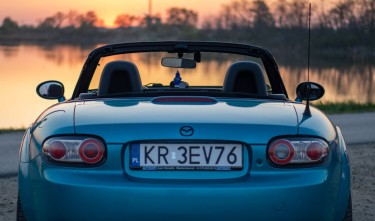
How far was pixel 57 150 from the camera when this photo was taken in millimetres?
3094

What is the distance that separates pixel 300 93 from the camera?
4.71 m

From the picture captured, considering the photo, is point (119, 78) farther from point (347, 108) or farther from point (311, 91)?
point (347, 108)

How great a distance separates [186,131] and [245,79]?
117 centimetres

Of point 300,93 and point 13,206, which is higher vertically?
point 300,93

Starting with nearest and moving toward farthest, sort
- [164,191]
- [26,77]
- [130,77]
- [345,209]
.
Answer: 1. [164,191]
2. [345,209]
3. [130,77]
4. [26,77]

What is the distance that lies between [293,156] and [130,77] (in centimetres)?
132

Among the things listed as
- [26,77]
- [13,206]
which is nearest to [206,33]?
[26,77]

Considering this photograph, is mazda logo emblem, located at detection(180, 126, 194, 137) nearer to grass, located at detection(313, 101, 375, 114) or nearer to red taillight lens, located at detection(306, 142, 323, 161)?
red taillight lens, located at detection(306, 142, 323, 161)

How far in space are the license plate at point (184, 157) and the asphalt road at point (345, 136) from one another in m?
4.89

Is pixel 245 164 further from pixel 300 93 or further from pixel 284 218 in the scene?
pixel 300 93

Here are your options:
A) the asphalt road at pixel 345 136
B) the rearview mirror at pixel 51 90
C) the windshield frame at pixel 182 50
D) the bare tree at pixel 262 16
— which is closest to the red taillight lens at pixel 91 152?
the windshield frame at pixel 182 50

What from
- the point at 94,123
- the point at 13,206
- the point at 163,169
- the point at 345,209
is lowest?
the point at 13,206

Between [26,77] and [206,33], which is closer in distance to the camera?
[26,77]

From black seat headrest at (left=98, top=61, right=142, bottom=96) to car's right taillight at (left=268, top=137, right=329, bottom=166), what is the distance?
123cm
